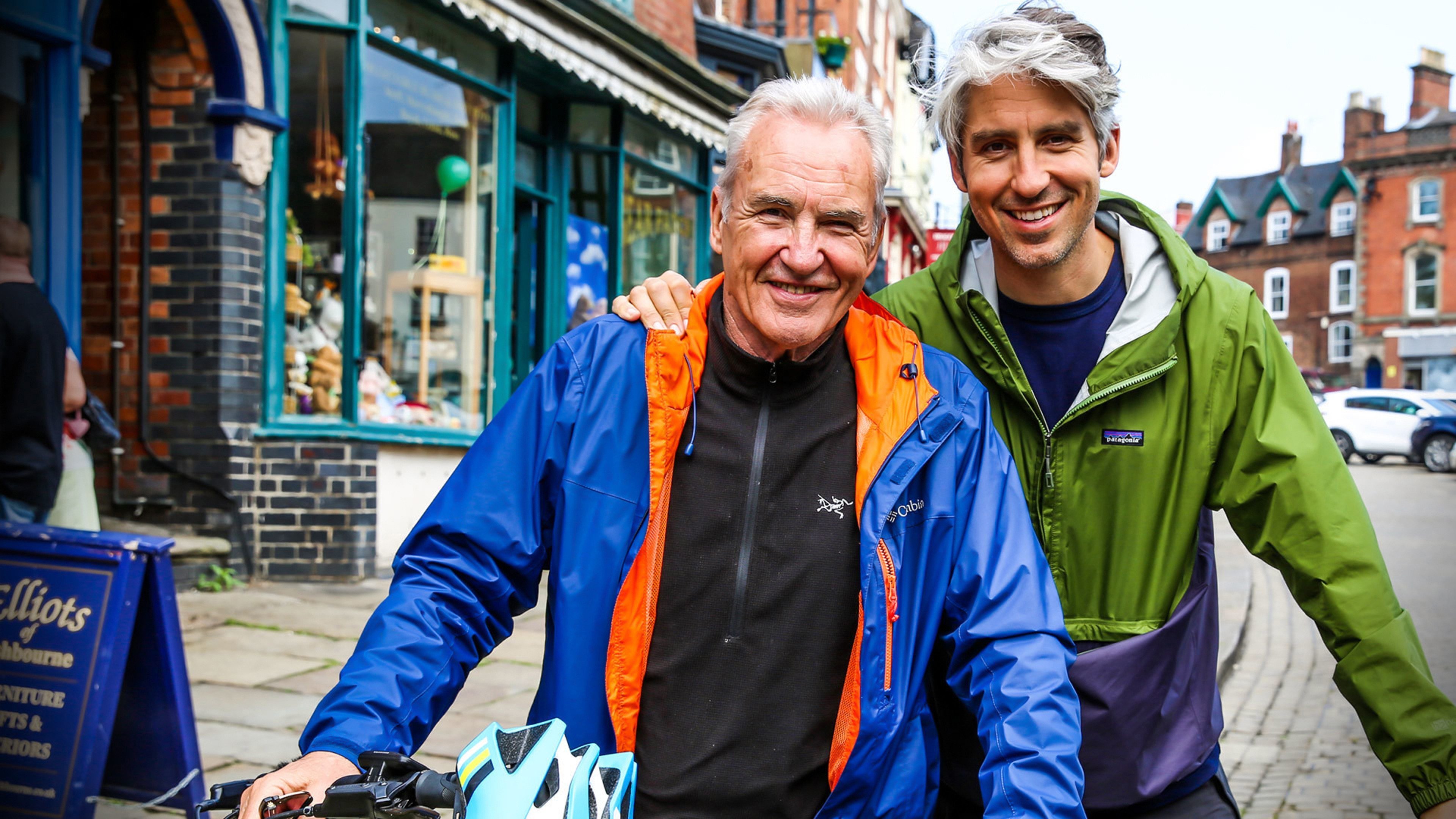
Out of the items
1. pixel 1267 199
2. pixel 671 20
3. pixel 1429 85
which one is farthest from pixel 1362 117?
pixel 671 20

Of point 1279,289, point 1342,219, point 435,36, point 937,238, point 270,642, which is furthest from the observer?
point 1279,289

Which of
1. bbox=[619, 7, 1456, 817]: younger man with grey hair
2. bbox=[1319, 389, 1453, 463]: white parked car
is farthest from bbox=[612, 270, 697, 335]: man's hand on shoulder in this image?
bbox=[1319, 389, 1453, 463]: white parked car

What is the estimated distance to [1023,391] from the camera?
229cm

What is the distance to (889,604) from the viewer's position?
6.53ft

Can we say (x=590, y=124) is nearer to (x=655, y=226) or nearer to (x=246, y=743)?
(x=655, y=226)

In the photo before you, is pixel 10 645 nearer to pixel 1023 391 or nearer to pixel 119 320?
pixel 1023 391

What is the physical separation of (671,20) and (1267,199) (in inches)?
1883

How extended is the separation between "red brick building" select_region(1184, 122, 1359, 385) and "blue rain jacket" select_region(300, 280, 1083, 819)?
1909 inches

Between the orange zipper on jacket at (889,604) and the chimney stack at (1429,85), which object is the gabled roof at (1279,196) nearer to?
the chimney stack at (1429,85)

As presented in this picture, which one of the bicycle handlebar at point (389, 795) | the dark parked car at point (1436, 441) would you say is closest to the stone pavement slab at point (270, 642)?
the bicycle handlebar at point (389, 795)

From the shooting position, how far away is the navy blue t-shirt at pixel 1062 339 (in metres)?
2.32

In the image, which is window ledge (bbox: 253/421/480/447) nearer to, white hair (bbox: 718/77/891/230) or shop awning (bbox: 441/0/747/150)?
shop awning (bbox: 441/0/747/150)

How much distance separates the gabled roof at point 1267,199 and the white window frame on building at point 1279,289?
65.1 inches

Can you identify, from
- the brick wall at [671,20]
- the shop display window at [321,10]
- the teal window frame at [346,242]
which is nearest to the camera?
the teal window frame at [346,242]
